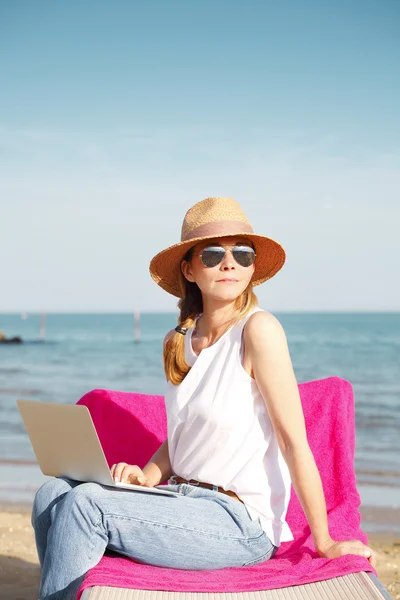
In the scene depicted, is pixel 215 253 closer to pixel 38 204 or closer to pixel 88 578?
pixel 88 578

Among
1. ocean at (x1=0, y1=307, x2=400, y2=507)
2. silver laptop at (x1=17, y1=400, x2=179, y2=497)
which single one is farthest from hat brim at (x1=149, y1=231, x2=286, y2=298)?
ocean at (x1=0, y1=307, x2=400, y2=507)

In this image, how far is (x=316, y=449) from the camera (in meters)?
3.56

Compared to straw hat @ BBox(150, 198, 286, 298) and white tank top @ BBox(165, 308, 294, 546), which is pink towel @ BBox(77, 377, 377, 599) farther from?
straw hat @ BBox(150, 198, 286, 298)

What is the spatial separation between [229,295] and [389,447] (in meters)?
6.36

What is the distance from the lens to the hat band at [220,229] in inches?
112

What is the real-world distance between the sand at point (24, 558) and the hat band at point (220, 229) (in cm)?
210

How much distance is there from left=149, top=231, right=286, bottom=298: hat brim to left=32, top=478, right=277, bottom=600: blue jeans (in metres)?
0.84

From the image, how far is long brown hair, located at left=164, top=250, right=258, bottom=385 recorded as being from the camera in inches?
115

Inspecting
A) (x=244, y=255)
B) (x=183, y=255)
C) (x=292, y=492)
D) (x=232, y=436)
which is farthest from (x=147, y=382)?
(x=232, y=436)

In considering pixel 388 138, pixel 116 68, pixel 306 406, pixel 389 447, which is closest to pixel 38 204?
pixel 116 68

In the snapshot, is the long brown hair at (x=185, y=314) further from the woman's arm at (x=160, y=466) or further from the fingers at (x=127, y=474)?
the fingers at (x=127, y=474)

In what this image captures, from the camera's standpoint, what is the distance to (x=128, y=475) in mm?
2902

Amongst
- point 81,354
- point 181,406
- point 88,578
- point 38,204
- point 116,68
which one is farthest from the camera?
point 81,354

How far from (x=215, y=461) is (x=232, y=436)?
104 mm
